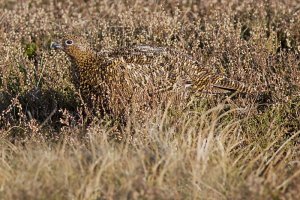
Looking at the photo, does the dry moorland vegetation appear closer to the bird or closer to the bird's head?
the bird

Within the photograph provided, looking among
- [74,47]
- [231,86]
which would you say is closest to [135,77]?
[74,47]

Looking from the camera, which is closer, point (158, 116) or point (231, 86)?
point (158, 116)

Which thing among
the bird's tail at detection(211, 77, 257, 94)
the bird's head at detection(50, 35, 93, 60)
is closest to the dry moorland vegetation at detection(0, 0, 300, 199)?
the bird's tail at detection(211, 77, 257, 94)

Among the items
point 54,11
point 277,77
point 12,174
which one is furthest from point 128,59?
point 54,11

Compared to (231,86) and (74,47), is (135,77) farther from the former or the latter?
(231,86)

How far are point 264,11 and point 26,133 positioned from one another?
353 centimetres

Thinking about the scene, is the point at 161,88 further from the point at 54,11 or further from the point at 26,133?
the point at 54,11

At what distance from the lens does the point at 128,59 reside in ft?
20.0

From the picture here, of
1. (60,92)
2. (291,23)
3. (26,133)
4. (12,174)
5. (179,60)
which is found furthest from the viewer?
(291,23)

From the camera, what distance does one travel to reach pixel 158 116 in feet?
17.5

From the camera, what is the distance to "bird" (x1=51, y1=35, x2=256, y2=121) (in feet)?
19.2

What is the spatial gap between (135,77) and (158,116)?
0.75m

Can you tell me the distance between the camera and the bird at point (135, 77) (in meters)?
5.85

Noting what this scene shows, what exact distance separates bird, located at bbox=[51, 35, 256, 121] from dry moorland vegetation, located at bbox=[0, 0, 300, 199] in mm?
131
